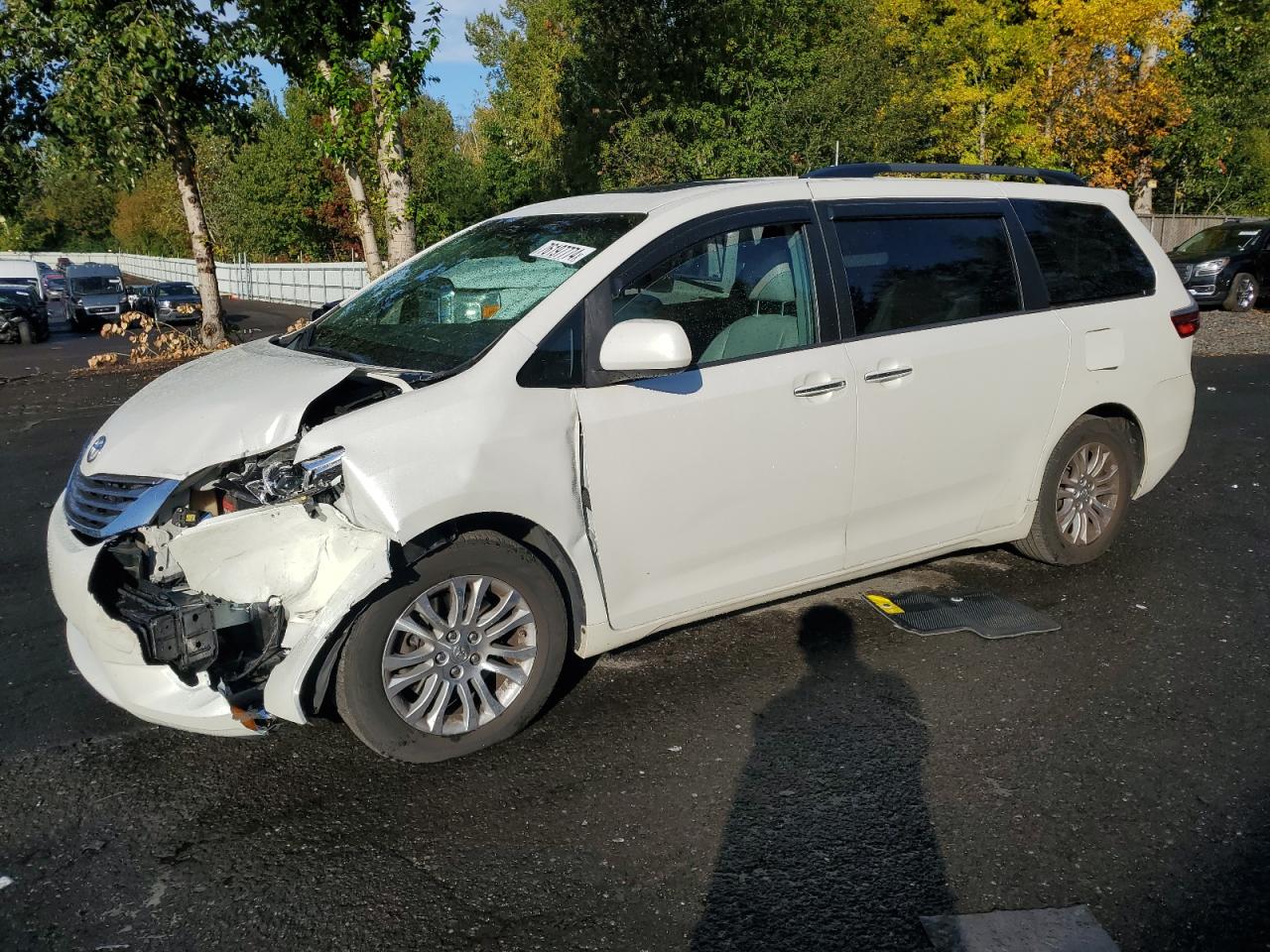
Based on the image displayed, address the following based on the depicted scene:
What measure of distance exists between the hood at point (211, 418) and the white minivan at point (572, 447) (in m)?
0.01

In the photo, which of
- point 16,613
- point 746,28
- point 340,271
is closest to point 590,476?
point 16,613

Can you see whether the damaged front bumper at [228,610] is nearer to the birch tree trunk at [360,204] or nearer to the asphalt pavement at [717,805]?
the asphalt pavement at [717,805]

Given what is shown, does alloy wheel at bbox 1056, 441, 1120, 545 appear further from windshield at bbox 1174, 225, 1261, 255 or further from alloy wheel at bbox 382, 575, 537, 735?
windshield at bbox 1174, 225, 1261, 255

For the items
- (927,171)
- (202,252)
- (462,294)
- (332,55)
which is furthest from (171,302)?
(927,171)

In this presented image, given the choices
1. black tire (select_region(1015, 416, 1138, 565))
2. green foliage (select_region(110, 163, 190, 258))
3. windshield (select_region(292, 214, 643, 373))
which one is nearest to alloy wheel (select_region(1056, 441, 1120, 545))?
black tire (select_region(1015, 416, 1138, 565))

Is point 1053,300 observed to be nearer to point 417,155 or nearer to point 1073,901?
point 1073,901

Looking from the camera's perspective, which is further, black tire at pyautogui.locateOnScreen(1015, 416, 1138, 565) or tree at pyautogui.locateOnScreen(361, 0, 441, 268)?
tree at pyautogui.locateOnScreen(361, 0, 441, 268)

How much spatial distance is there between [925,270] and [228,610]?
10.6ft

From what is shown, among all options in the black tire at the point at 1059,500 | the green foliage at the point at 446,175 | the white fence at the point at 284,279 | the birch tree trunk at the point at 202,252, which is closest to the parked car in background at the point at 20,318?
the white fence at the point at 284,279

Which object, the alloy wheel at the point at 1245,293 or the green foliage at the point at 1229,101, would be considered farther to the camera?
the green foliage at the point at 1229,101

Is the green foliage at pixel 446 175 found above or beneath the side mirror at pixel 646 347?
above

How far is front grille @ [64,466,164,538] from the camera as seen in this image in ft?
11.3

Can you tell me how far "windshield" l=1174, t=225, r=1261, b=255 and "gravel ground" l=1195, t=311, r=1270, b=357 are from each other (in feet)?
4.28

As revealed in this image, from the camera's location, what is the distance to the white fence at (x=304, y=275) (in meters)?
33.4
